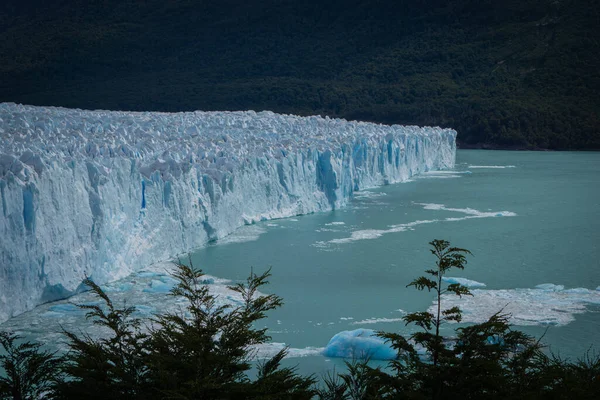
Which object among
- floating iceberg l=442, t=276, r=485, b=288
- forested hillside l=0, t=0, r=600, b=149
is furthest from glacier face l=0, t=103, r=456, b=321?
forested hillside l=0, t=0, r=600, b=149

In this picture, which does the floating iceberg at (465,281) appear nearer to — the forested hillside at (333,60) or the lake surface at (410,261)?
the lake surface at (410,261)

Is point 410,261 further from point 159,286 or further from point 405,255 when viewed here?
point 159,286

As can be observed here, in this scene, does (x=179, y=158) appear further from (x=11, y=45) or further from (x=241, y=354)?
(x=11, y=45)

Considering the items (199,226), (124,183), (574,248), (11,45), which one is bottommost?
(574,248)

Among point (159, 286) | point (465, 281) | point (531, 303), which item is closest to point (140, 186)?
point (159, 286)

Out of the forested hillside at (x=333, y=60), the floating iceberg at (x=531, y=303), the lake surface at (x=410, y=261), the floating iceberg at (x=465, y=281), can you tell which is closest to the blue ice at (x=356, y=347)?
the lake surface at (x=410, y=261)

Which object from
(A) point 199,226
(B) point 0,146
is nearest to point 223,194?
(A) point 199,226
